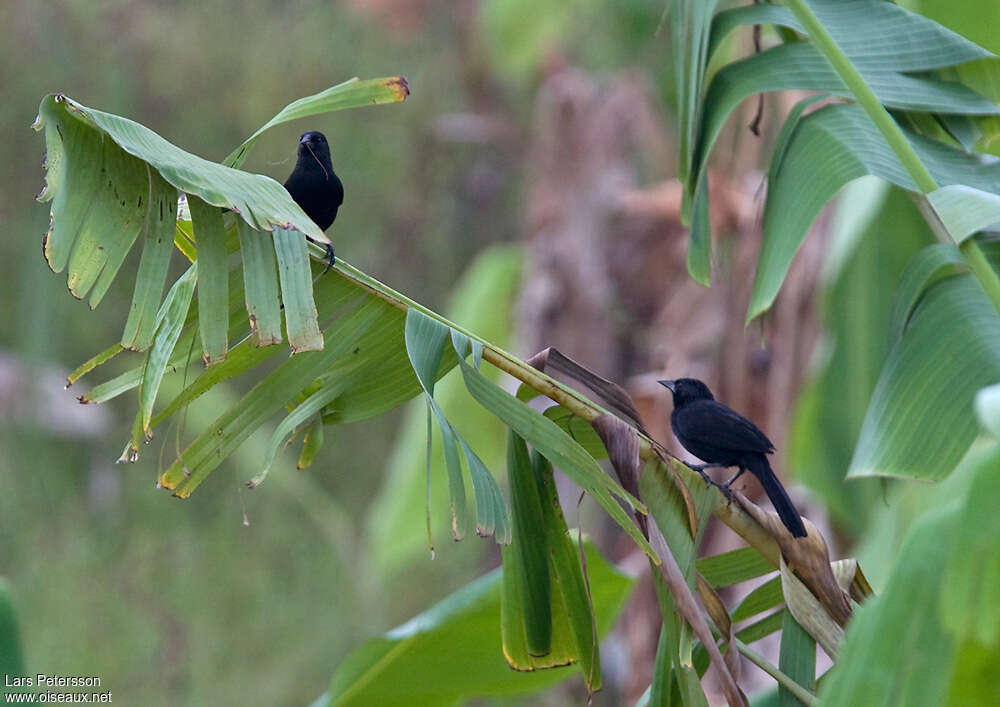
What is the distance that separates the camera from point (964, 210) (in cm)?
156

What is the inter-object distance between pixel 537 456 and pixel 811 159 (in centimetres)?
83

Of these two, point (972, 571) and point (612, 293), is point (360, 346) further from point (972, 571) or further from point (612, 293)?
point (612, 293)

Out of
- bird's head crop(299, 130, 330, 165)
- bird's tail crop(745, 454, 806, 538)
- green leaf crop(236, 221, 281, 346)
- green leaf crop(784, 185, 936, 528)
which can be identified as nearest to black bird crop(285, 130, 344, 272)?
bird's head crop(299, 130, 330, 165)

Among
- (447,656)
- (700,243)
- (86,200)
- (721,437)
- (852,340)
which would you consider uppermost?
(86,200)

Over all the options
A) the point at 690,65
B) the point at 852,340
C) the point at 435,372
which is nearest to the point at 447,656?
the point at 435,372

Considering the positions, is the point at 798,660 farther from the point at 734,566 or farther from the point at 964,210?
the point at 964,210

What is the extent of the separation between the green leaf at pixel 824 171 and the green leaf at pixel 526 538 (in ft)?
1.67

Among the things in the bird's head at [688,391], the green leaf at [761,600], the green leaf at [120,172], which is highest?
the green leaf at [120,172]

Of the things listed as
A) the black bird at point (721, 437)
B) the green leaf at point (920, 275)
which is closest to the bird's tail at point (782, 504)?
the black bird at point (721, 437)

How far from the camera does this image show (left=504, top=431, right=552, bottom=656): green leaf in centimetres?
139

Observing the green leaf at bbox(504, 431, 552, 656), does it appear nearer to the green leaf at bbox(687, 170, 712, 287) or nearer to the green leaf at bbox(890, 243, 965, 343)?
the green leaf at bbox(687, 170, 712, 287)

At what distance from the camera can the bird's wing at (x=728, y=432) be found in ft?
5.66

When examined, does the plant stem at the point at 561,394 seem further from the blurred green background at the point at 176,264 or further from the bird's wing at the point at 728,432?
the blurred green background at the point at 176,264

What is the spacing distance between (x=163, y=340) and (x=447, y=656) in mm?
974
